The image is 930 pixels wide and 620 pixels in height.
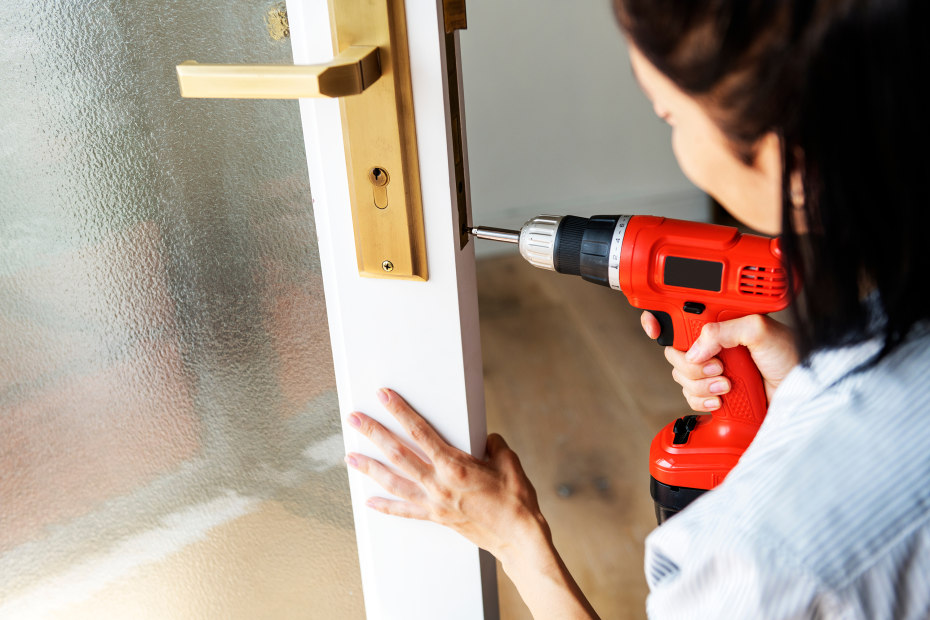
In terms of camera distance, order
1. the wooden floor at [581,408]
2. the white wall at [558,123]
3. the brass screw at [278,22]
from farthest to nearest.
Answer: the white wall at [558,123], the wooden floor at [581,408], the brass screw at [278,22]

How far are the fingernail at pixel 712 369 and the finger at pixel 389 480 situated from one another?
0.33 metres

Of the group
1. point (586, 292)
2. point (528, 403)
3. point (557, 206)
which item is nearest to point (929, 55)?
point (528, 403)

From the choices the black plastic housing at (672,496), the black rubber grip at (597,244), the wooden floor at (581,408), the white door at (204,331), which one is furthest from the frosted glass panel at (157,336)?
the wooden floor at (581,408)

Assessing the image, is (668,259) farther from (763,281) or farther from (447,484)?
(447,484)

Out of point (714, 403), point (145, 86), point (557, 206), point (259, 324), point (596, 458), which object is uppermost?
point (145, 86)

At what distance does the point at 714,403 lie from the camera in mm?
839

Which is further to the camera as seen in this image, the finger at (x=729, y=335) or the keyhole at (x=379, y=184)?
the finger at (x=729, y=335)

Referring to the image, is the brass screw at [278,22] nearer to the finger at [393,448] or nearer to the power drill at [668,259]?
the power drill at [668,259]

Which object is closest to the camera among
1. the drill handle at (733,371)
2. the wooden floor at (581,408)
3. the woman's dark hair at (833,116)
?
the woman's dark hair at (833,116)

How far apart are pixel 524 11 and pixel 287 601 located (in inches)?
80.2

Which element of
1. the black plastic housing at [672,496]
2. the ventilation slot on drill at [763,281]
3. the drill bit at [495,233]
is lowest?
the black plastic housing at [672,496]

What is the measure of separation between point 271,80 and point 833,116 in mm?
311

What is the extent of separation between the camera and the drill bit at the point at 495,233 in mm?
637

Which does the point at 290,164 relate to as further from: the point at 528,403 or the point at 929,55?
the point at 528,403
